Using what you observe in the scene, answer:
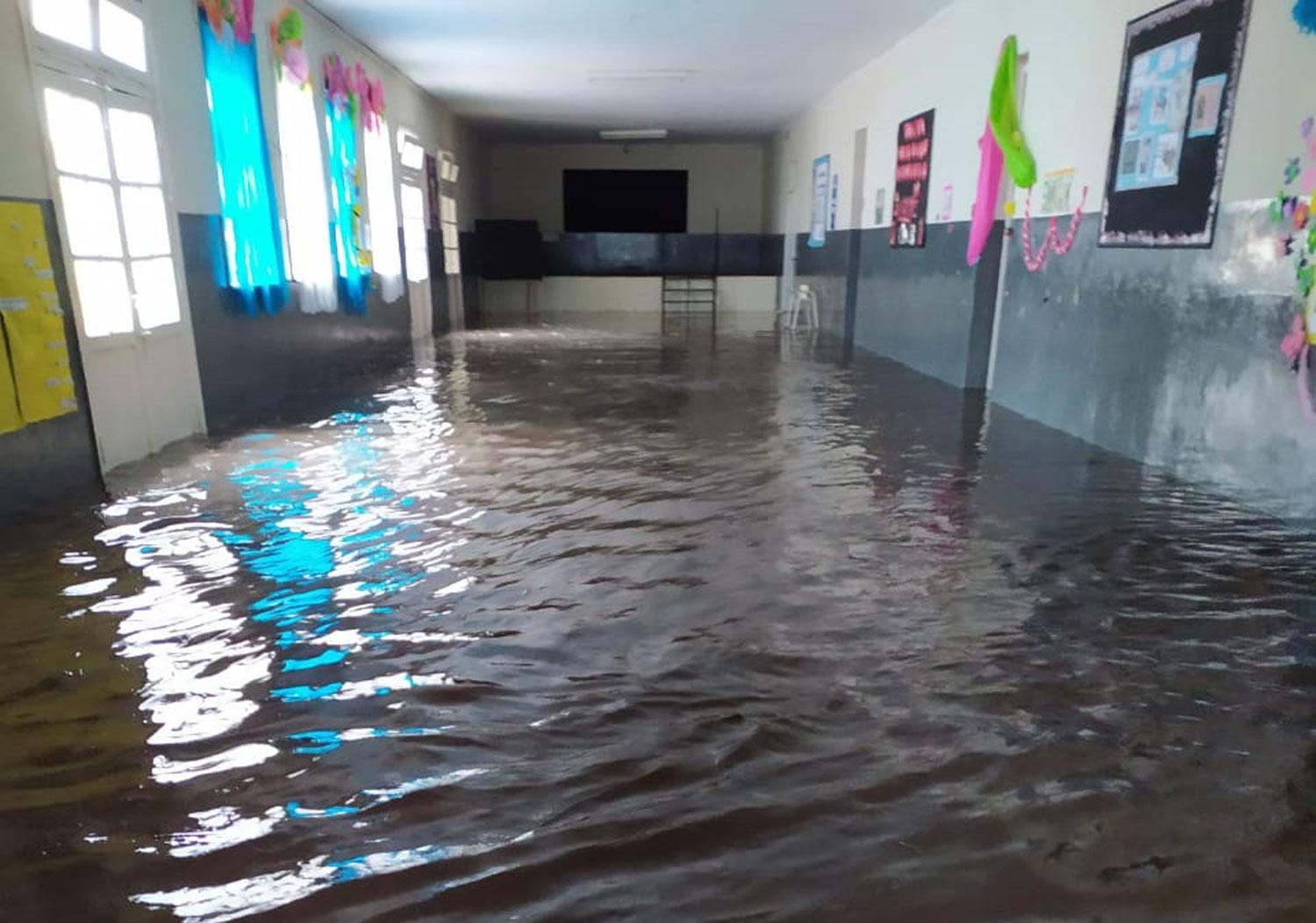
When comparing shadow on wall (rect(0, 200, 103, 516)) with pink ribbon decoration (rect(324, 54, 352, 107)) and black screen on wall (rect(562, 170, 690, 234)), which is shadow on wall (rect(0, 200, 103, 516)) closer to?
pink ribbon decoration (rect(324, 54, 352, 107))

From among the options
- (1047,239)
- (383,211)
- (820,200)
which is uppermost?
(820,200)

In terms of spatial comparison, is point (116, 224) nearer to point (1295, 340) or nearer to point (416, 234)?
point (1295, 340)

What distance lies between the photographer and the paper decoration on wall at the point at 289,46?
585 centimetres

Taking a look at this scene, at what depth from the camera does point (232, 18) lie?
511cm

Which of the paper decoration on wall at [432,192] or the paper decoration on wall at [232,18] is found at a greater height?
the paper decoration on wall at [232,18]

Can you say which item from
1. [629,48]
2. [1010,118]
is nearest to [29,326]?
[1010,118]

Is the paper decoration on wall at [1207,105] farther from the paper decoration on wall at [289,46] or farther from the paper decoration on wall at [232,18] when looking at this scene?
the paper decoration on wall at [289,46]

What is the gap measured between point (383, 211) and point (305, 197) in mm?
2389

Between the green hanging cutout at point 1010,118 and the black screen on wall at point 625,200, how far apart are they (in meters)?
11.0

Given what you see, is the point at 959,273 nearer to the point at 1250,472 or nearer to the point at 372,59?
the point at 1250,472

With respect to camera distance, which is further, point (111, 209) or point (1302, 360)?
point (111, 209)

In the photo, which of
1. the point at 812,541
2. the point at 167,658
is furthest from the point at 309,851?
the point at 812,541

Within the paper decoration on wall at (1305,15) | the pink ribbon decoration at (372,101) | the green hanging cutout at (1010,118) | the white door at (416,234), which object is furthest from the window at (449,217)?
the paper decoration on wall at (1305,15)

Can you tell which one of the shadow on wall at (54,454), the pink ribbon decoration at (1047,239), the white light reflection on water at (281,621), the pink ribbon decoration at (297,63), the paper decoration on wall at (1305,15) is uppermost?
the pink ribbon decoration at (297,63)
